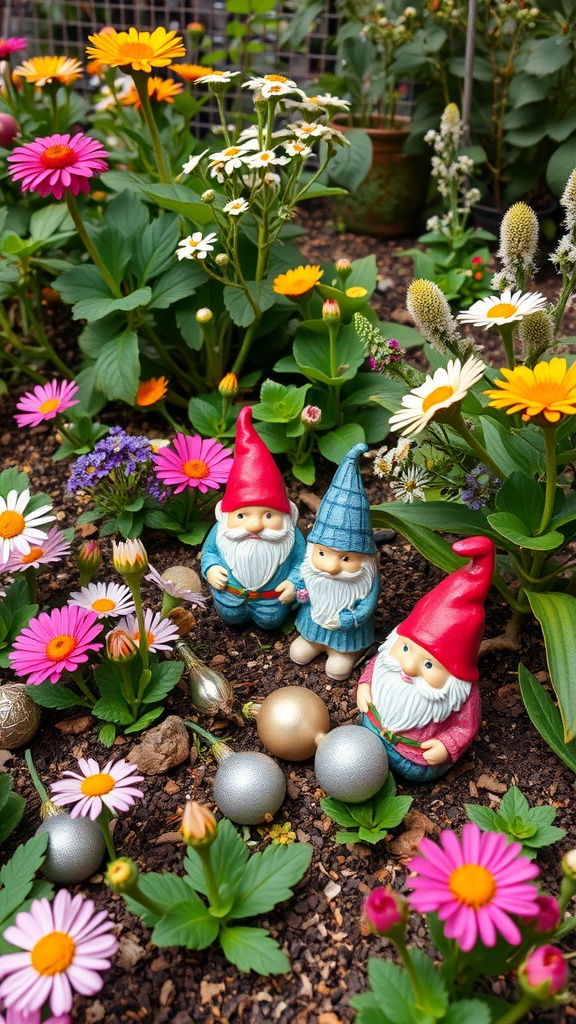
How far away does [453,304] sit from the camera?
2756mm

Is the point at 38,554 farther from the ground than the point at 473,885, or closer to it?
closer to it

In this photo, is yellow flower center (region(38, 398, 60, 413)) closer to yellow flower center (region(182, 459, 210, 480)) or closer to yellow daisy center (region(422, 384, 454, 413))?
yellow flower center (region(182, 459, 210, 480))

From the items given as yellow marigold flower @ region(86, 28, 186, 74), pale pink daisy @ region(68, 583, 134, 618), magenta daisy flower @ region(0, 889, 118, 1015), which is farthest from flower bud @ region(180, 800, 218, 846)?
yellow marigold flower @ region(86, 28, 186, 74)

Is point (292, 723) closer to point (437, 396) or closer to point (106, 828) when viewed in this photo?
point (106, 828)

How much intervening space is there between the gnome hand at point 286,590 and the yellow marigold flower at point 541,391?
552mm

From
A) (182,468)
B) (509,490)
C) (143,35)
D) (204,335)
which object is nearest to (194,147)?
(143,35)

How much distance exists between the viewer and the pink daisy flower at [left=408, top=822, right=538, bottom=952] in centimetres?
95

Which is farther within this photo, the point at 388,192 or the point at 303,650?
the point at 388,192

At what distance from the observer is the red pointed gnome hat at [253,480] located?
157 centimetres

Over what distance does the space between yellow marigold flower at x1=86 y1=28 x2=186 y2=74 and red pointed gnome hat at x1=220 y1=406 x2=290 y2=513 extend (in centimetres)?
88

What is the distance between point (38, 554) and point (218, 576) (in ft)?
1.17

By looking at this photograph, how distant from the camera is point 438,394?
4.29 ft

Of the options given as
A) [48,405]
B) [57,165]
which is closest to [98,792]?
[48,405]

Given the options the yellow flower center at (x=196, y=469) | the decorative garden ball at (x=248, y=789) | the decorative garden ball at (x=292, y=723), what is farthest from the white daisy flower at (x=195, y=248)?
the decorative garden ball at (x=248, y=789)
